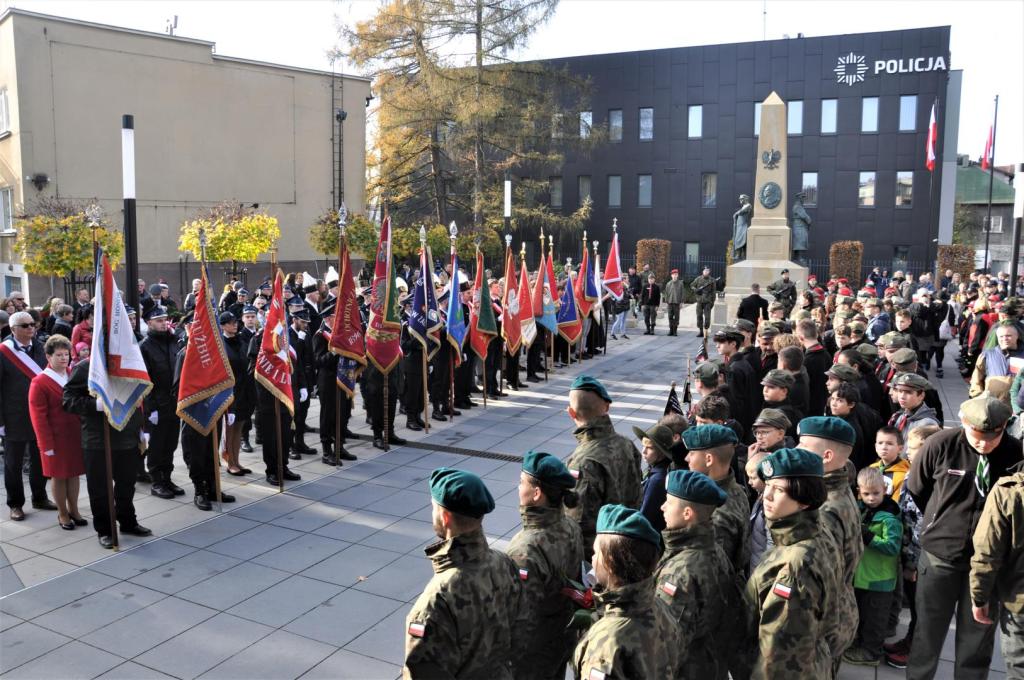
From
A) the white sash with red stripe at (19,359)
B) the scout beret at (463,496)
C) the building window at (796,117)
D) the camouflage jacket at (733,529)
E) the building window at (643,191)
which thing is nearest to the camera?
the scout beret at (463,496)

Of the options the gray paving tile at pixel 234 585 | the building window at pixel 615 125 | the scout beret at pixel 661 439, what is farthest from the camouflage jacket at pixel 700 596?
the building window at pixel 615 125

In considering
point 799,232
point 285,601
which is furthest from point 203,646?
point 799,232

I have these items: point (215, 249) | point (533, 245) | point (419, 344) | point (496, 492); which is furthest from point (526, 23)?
point (496, 492)

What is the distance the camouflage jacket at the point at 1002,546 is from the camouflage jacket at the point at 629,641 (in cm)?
238

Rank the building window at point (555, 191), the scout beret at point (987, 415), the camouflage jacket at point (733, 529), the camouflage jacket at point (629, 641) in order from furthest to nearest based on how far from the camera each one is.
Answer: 1. the building window at point (555, 191)
2. the scout beret at point (987, 415)
3. the camouflage jacket at point (733, 529)
4. the camouflage jacket at point (629, 641)

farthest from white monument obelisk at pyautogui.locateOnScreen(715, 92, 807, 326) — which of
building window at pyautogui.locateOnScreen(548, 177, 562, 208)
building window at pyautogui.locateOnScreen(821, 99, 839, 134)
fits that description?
building window at pyautogui.locateOnScreen(548, 177, 562, 208)

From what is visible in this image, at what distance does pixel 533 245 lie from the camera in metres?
41.7

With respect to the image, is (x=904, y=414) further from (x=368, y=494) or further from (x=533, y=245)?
(x=533, y=245)

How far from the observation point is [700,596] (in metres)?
3.37

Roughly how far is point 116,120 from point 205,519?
19.9 m

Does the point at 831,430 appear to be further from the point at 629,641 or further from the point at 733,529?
the point at 629,641

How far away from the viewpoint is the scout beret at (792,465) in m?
3.49

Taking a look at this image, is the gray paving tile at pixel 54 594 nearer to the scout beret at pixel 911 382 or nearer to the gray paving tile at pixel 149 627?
the gray paving tile at pixel 149 627

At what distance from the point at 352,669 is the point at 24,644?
2.40 m
